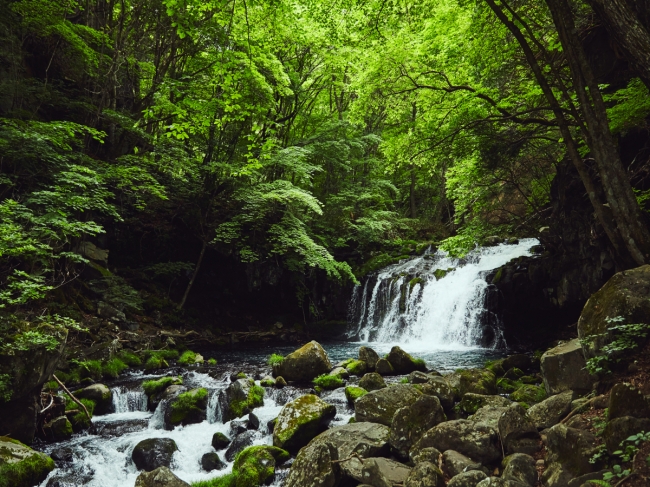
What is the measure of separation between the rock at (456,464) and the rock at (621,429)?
1474mm

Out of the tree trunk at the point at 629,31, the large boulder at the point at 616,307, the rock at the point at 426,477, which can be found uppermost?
the tree trunk at the point at 629,31

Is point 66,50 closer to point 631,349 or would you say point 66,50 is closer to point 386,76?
point 386,76

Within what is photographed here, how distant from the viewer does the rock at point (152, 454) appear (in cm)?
629

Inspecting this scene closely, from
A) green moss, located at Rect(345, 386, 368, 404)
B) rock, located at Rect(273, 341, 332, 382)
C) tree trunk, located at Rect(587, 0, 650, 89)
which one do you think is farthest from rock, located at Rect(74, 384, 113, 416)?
tree trunk, located at Rect(587, 0, 650, 89)

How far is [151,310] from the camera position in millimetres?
15180

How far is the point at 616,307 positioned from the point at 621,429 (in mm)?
1726

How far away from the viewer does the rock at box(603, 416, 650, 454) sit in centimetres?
353

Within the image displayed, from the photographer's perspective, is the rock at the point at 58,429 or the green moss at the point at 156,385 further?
the green moss at the point at 156,385

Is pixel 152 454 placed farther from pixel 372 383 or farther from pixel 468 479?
pixel 468 479

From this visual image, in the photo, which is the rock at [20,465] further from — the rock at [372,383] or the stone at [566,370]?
the stone at [566,370]

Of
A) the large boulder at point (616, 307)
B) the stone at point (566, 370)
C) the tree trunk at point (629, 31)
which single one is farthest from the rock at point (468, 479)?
the tree trunk at point (629, 31)

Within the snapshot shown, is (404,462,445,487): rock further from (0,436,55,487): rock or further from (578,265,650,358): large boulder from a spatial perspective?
(0,436,55,487): rock

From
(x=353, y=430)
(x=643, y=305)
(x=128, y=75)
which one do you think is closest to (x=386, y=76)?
(x=643, y=305)

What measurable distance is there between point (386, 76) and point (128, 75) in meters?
9.68
